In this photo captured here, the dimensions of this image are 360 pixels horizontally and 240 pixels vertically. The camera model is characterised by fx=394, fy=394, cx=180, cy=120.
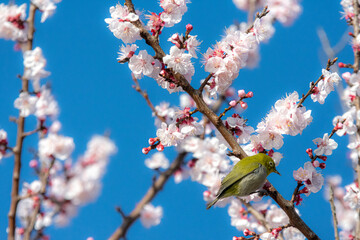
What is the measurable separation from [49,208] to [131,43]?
2.54 m

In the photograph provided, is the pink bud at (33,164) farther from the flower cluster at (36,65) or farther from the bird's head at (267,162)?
the bird's head at (267,162)

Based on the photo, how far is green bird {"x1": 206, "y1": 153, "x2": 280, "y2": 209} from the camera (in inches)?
96.3

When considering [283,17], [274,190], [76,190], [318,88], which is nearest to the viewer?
[274,190]

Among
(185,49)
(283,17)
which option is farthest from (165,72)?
(283,17)

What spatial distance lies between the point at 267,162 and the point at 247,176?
0.20m

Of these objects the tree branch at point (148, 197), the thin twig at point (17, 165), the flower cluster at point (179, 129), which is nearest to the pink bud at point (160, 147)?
the flower cluster at point (179, 129)

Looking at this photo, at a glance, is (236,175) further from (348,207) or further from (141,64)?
(348,207)

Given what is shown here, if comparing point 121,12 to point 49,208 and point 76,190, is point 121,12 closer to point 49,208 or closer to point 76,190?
point 49,208

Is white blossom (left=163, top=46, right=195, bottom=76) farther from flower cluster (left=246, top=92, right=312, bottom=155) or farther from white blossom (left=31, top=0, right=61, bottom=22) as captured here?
white blossom (left=31, top=0, right=61, bottom=22)

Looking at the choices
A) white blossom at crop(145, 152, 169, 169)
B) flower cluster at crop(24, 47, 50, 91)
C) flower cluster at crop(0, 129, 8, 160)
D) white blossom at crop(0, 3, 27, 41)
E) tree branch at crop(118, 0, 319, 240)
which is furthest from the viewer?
white blossom at crop(145, 152, 169, 169)

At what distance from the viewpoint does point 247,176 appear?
2463 mm

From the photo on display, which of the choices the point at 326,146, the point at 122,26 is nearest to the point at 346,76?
the point at 326,146

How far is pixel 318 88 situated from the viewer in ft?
8.75

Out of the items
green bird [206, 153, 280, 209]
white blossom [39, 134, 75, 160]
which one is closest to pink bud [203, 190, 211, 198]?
white blossom [39, 134, 75, 160]
